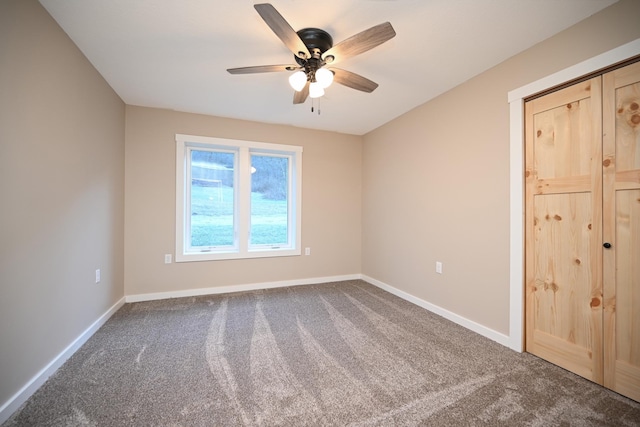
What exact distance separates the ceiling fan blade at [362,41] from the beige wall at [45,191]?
1.83 m

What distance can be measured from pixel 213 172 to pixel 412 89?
2.79 meters

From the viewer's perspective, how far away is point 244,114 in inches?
133

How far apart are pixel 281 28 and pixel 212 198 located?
265cm

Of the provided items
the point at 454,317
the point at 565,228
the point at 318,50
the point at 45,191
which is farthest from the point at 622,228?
the point at 45,191

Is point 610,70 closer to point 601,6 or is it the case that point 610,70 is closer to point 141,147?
point 601,6

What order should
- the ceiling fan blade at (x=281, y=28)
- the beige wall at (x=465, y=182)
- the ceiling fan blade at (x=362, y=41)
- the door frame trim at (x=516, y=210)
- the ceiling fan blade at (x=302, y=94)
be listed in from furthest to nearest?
the ceiling fan blade at (x=302, y=94), the door frame trim at (x=516, y=210), the beige wall at (x=465, y=182), the ceiling fan blade at (x=362, y=41), the ceiling fan blade at (x=281, y=28)

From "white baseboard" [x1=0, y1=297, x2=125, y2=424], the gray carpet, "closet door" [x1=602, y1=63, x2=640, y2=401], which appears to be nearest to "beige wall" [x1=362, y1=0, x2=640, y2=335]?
"closet door" [x1=602, y1=63, x2=640, y2=401]

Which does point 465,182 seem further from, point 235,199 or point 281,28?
point 235,199

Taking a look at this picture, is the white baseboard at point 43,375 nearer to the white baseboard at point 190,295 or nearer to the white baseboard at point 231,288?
the white baseboard at point 190,295

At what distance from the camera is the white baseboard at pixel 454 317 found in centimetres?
218

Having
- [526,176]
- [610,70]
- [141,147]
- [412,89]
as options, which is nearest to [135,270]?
[141,147]

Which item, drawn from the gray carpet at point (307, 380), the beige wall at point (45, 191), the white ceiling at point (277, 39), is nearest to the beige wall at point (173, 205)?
the white ceiling at point (277, 39)

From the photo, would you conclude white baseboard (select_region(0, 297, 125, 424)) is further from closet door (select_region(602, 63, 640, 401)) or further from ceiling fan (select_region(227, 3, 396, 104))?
closet door (select_region(602, 63, 640, 401))

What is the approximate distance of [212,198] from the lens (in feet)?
11.8
